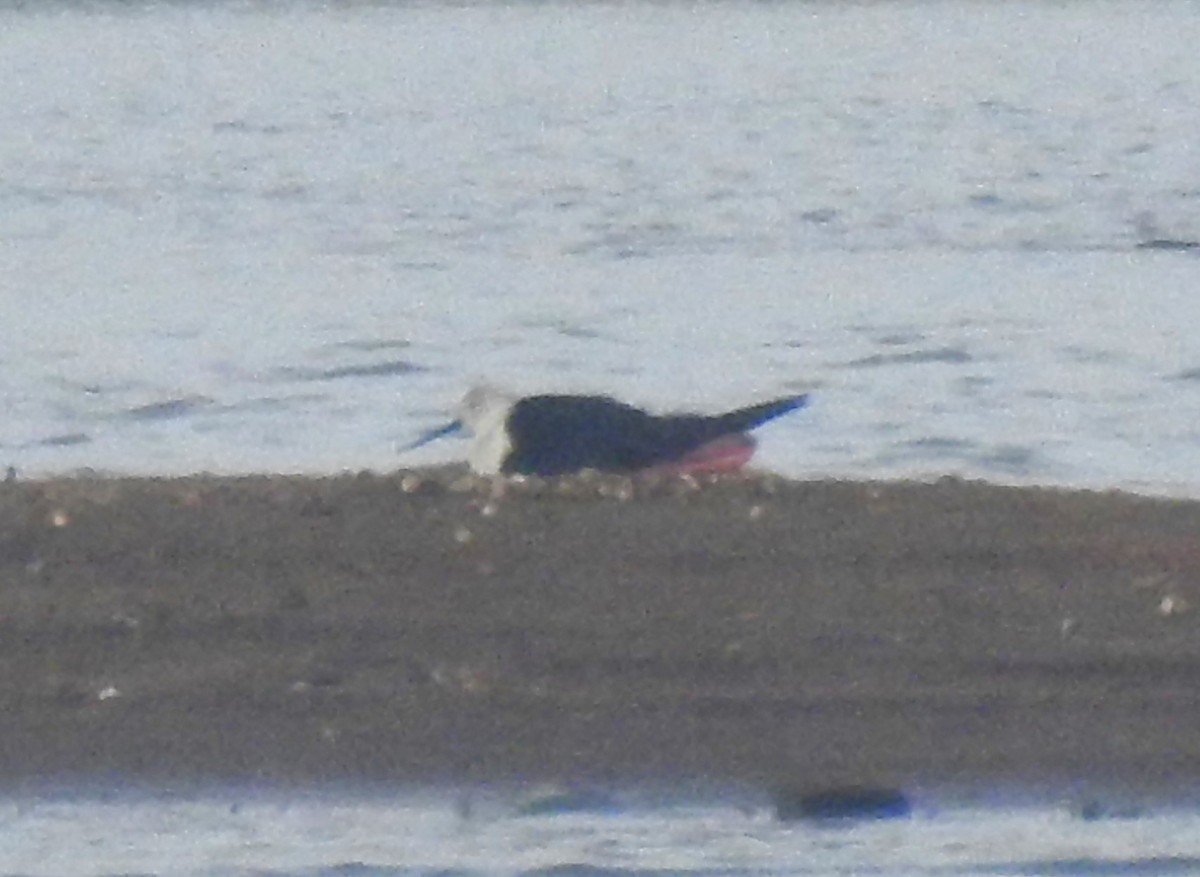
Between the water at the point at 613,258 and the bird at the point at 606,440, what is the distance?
1171 mm

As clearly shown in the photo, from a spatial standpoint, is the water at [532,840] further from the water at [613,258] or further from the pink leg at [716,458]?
the water at [613,258]

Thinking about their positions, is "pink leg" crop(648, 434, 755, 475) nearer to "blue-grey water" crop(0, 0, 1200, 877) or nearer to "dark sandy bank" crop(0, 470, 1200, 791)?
"dark sandy bank" crop(0, 470, 1200, 791)

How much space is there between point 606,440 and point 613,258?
9753mm

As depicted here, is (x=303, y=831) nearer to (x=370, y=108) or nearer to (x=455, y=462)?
(x=455, y=462)

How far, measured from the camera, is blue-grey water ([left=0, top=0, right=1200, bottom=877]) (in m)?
6.23

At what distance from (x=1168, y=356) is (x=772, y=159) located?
12926 millimetres

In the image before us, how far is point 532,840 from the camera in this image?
6.16 m

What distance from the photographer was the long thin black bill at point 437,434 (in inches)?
436

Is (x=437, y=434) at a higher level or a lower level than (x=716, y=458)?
lower

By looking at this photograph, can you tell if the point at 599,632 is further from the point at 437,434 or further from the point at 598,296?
the point at 598,296

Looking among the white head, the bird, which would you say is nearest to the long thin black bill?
the white head

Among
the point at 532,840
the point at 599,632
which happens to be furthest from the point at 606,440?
the point at 532,840

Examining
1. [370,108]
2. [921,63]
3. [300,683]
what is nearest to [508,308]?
[300,683]

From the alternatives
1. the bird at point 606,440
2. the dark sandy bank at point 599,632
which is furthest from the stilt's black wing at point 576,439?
the dark sandy bank at point 599,632
